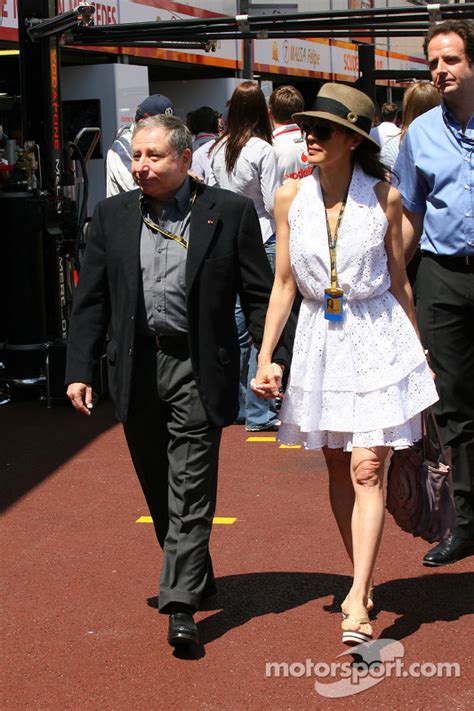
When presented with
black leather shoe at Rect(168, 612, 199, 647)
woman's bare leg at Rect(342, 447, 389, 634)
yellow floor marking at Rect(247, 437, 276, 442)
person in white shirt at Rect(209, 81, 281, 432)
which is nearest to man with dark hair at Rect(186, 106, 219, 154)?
person in white shirt at Rect(209, 81, 281, 432)

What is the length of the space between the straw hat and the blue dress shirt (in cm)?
67

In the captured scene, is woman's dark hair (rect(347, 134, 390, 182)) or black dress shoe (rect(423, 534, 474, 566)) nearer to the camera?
woman's dark hair (rect(347, 134, 390, 182))

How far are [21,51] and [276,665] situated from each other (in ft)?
20.3

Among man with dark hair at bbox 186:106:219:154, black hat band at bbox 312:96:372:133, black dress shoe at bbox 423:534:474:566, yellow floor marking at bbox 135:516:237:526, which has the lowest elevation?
yellow floor marking at bbox 135:516:237:526

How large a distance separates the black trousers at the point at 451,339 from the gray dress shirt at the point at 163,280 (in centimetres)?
124

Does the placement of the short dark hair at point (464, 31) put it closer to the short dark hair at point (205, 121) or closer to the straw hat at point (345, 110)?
the straw hat at point (345, 110)

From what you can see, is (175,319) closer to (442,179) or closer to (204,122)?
(442,179)

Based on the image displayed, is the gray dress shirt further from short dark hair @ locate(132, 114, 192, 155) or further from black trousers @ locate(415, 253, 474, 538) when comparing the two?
black trousers @ locate(415, 253, 474, 538)

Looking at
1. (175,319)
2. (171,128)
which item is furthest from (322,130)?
(175,319)

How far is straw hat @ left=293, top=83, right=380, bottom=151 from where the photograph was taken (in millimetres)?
4332

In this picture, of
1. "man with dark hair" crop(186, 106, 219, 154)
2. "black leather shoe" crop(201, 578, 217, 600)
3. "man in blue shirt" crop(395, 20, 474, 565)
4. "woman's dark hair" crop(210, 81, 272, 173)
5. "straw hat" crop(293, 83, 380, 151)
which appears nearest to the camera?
"straw hat" crop(293, 83, 380, 151)

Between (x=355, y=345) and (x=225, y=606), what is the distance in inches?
47.7

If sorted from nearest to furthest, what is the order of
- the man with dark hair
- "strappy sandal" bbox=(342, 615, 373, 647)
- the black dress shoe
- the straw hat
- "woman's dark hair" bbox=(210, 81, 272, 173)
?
"strappy sandal" bbox=(342, 615, 373, 647) < the straw hat < the black dress shoe < "woman's dark hair" bbox=(210, 81, 272, 173) < the man with dark hair

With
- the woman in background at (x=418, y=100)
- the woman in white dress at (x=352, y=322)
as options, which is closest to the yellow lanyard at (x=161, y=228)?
the woman in white dress at (x=352, y=322)
